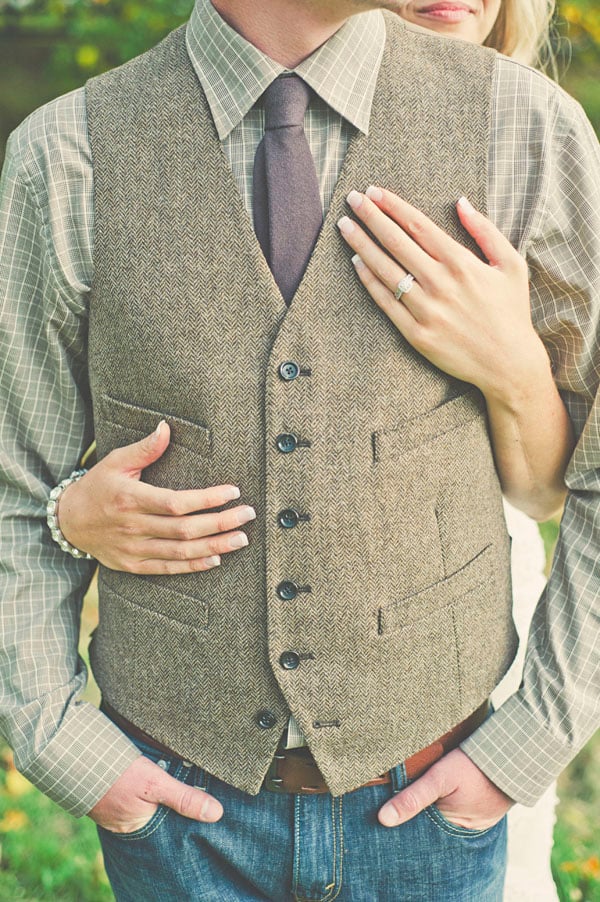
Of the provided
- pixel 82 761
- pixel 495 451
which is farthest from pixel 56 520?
pixel 495 451

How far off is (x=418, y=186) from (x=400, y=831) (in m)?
1.00

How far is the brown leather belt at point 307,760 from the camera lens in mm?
1566

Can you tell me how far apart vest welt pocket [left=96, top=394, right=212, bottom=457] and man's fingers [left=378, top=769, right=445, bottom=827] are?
2.02 ft

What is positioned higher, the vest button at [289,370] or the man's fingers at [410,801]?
the vest button at [289,370]

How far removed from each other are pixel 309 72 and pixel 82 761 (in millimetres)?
1130

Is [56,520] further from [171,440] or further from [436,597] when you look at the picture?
[436,597]

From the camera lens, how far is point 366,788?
1.61 meters

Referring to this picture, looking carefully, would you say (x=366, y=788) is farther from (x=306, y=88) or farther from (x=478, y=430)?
(x=306, y=88)

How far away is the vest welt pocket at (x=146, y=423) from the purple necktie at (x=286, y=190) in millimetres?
241

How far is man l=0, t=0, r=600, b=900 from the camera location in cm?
147

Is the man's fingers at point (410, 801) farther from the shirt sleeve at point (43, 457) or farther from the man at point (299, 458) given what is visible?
the shirt sleeve at point (43, 457)

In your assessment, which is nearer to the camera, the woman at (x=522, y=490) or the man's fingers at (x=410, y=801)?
the man's fingers at (x=410, y=801)

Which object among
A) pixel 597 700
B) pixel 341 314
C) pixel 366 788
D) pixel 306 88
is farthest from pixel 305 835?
pixel 306 88

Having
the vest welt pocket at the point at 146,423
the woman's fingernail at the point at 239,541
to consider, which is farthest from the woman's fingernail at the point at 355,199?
the woman's fingernail at the point at 239,541
